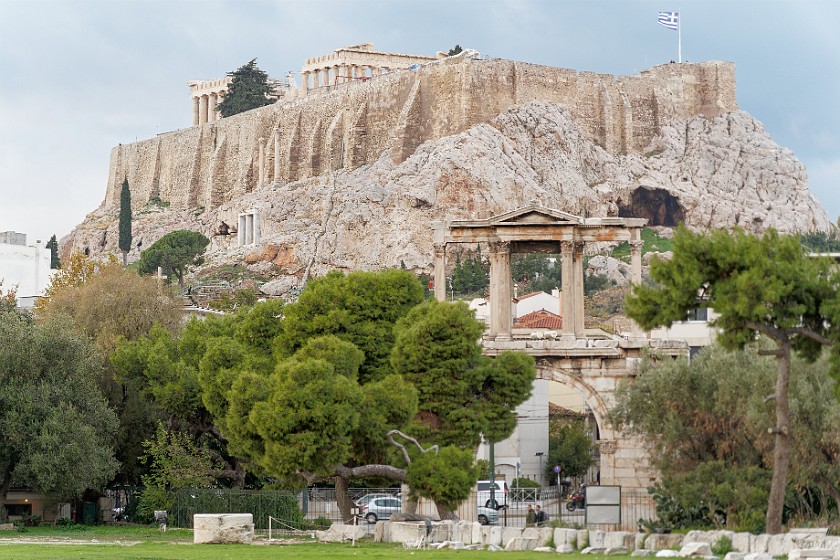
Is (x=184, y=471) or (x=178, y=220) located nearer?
(x=184, y=471)

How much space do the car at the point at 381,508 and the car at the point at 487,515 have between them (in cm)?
202

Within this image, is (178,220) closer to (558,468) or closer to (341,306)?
(558,468)

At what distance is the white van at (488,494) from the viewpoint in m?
40.0

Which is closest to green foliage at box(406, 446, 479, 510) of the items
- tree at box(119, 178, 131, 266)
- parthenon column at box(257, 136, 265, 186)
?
parthenon column at box(257, 136, 265, 186)

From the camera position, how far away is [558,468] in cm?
5256

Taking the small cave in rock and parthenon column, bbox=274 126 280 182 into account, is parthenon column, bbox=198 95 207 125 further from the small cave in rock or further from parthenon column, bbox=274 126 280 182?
the small cave in rock

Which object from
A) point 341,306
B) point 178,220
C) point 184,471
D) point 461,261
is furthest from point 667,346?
Answer: point 178,220

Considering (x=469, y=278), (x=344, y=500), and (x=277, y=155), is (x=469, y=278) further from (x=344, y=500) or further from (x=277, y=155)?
(x=344, y=500)

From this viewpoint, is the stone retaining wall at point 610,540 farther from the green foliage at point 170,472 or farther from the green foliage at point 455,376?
the green foliage at point 170,472

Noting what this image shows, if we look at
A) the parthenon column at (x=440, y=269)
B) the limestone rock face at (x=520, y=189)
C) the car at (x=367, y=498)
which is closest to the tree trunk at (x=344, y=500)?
the car at (x=367, y=498)

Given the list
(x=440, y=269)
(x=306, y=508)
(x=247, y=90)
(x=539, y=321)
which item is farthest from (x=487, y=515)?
(x=247, y=90)

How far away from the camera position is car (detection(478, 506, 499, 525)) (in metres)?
37.6

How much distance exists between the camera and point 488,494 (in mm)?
43844

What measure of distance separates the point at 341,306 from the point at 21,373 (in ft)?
26.8
